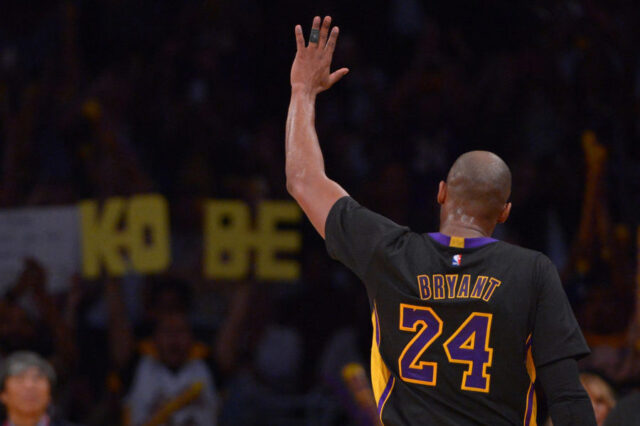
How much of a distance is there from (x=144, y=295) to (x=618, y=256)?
9.07 ft

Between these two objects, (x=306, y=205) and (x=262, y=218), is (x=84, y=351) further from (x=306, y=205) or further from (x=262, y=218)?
(x=306, y=205)

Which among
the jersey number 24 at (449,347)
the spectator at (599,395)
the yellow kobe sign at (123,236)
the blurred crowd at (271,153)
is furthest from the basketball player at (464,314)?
the yellow kobe sign at (123,236)

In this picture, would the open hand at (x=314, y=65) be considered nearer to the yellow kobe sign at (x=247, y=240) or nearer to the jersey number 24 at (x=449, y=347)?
the jersey number 24 at (x=449, y=347)

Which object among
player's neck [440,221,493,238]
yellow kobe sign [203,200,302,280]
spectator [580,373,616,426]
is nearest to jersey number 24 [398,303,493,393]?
player's neck [440,221,493,238]

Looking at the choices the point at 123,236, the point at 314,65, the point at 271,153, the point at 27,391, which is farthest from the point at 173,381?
the point at 314,65

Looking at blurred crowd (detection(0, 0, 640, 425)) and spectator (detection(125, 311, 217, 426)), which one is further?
blurred crowd (detection(0, 0, 640, 425))

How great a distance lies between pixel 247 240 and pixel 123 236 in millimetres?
744

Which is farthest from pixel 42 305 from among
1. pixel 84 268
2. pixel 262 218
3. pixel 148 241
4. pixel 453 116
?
pixel 453 116

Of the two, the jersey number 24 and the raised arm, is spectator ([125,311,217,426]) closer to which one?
the raised arm

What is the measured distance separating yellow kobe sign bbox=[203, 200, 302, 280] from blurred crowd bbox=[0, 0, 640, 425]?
124 mm

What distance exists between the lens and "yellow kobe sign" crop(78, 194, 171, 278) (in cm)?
611

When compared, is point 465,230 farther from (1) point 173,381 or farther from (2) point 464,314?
(1) point 173,381

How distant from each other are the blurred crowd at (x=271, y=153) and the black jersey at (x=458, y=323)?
3.06 metres

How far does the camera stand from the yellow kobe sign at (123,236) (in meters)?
6.11
